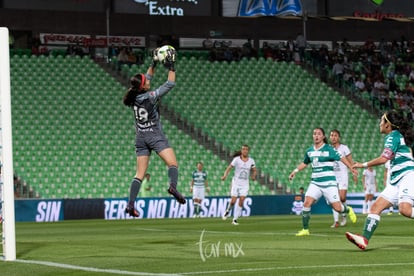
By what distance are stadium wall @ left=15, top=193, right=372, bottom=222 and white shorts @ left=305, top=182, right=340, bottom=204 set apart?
15981 millimetres

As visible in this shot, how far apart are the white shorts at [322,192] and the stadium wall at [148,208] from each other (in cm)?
1598

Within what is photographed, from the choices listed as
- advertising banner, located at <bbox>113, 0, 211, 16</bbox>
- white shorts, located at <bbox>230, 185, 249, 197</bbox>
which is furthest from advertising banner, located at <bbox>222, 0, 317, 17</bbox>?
white shorts, located at <bbox>230, 185, 249, 197</bbox>

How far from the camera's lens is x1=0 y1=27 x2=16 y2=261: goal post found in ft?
44.6

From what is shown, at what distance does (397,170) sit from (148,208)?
24145 mm

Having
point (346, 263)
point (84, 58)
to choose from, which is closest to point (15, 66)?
point (84, 58)

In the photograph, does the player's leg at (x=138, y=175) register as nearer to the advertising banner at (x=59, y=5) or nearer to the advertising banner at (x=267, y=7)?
the advertising banner at (x=59, y=5)

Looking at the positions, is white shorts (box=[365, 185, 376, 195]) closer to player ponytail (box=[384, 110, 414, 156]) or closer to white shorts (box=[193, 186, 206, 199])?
white shorts (box=[193, 186, 206, 199])

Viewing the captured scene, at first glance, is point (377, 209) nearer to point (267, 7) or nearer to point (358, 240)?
point (358, 240)

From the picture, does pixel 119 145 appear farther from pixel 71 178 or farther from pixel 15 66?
pixel 15 66

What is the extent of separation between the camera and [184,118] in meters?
45.4

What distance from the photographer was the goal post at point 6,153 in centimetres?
1359

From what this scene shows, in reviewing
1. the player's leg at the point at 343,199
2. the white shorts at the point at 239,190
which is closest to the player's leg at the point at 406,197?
the player's leg at the point at 343,199

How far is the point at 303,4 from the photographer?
53281 mm

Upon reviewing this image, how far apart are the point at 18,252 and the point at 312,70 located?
37505 mm
